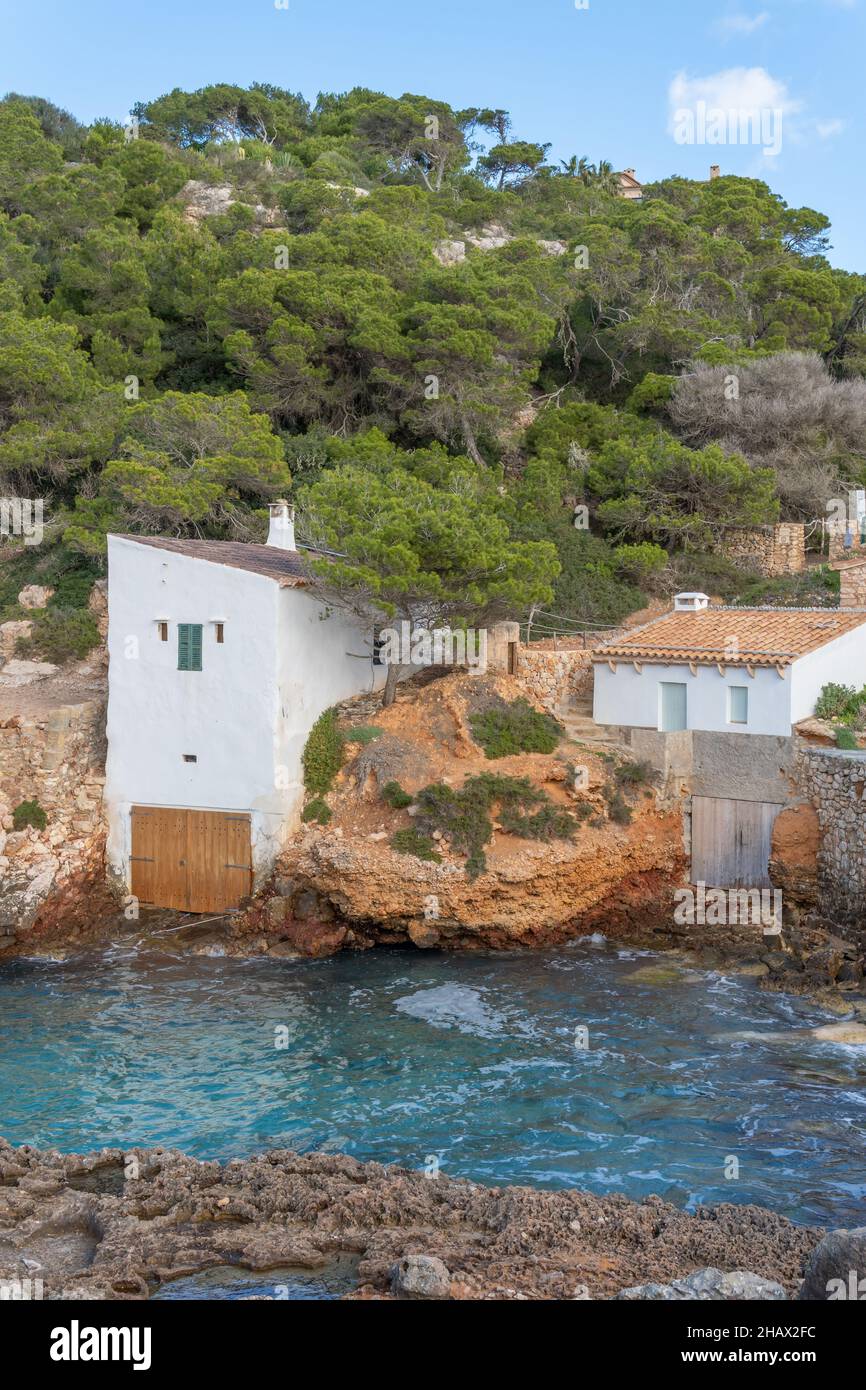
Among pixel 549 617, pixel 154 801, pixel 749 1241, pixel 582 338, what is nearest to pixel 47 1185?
pixel 749 1241

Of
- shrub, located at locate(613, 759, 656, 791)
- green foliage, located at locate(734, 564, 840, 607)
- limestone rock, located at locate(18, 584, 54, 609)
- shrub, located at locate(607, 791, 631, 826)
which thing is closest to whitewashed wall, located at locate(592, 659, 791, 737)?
shrub, located at locate(613, 759, 656, 791)

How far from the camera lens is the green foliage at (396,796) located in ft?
81.1

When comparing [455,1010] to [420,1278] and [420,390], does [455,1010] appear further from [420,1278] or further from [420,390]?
[420,390]

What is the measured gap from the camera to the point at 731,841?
2581cm

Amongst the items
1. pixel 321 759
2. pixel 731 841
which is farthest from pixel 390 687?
pixel 731 841

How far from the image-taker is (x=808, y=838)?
25.1 meters

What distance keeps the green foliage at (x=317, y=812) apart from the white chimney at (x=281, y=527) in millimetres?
7669

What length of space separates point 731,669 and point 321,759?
873cm

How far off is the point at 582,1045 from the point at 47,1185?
8.43 metres

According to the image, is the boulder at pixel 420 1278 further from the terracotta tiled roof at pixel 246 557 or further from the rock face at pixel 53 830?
the terracotta tiled roof at pixel 246 557

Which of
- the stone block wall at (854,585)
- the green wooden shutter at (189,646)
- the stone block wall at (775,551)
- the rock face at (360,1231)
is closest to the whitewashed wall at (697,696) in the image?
the stone block wall at (854,585)

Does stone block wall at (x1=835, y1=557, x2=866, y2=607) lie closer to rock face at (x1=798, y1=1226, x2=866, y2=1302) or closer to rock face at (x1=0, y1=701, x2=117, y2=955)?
rock face at (x1=0, y1=701, x2=117, y2=955)

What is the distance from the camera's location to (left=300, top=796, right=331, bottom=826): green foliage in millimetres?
25172

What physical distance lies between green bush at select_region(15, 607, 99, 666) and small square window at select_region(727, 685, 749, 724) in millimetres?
15725
